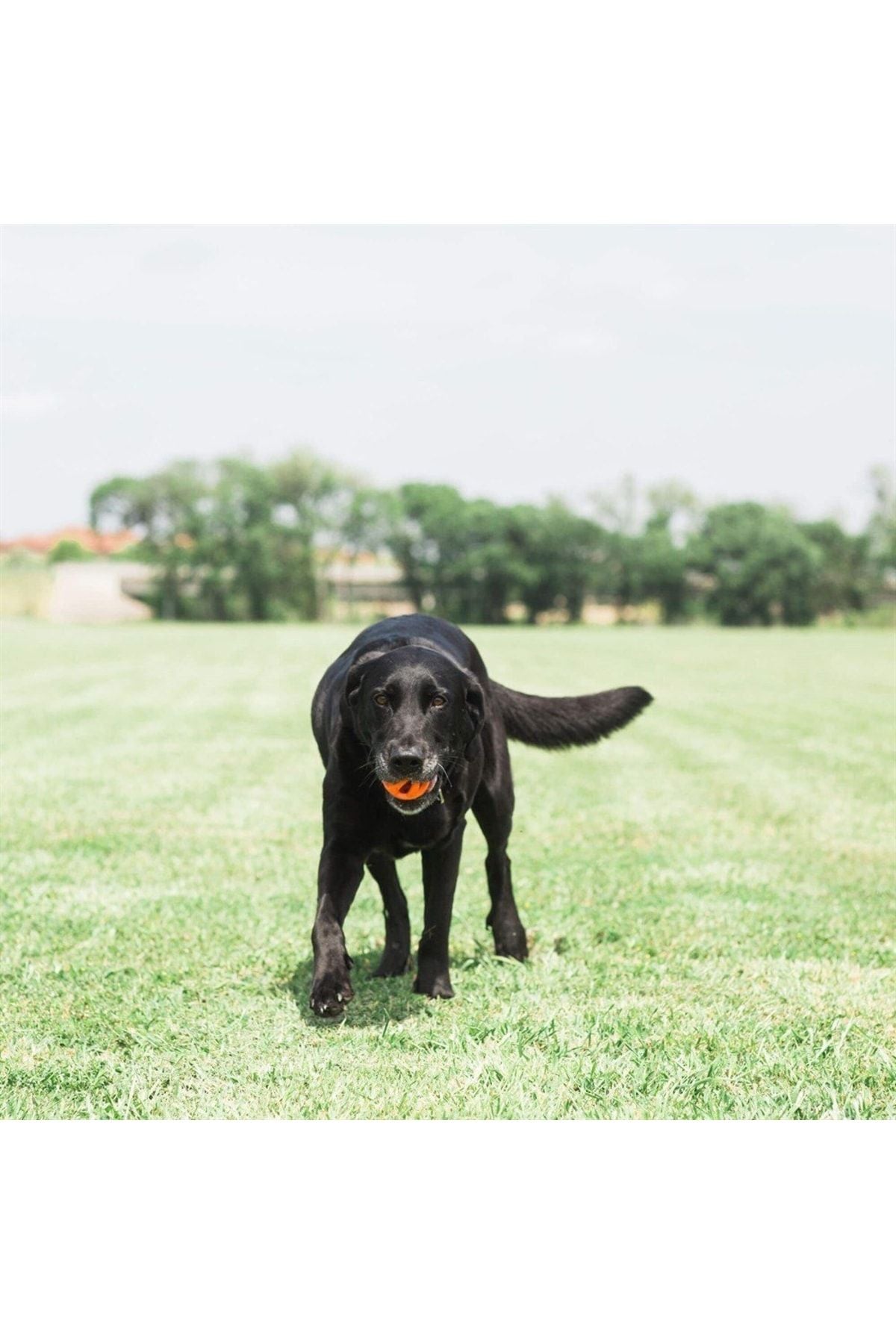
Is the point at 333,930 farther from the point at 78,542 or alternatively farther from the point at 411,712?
the point at 78,542

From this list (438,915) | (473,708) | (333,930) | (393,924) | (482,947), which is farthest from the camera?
(482,947)

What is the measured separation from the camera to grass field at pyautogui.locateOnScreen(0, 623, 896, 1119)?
380cm

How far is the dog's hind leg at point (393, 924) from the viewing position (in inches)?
193

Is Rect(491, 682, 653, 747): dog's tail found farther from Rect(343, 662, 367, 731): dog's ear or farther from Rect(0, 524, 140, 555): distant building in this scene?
Rect(0, 524, 140, 555): distant building

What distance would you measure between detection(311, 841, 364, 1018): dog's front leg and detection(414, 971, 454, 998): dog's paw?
0.45m

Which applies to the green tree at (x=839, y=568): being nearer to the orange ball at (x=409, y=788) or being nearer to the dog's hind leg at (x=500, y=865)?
the dog's hind leg at (x=500, y=865)

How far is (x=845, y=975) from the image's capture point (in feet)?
16.9

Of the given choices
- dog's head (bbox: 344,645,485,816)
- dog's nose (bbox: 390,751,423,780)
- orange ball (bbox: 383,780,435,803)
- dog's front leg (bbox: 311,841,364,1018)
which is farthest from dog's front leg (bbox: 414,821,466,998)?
dog's nose (bbox: 390,751,423,780)

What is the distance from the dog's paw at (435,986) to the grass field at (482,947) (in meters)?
0.05

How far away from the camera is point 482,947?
17.6 ft

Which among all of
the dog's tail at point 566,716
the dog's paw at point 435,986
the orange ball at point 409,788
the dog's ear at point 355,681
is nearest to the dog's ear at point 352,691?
the dog's ear at point 355,681

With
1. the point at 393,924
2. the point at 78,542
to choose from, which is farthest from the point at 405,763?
the point at 78,542

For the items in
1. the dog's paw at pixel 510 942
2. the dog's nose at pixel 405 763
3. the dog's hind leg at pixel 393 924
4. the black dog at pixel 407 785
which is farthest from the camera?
the dog's paw at pixel 510 942

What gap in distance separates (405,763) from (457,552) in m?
65.8
